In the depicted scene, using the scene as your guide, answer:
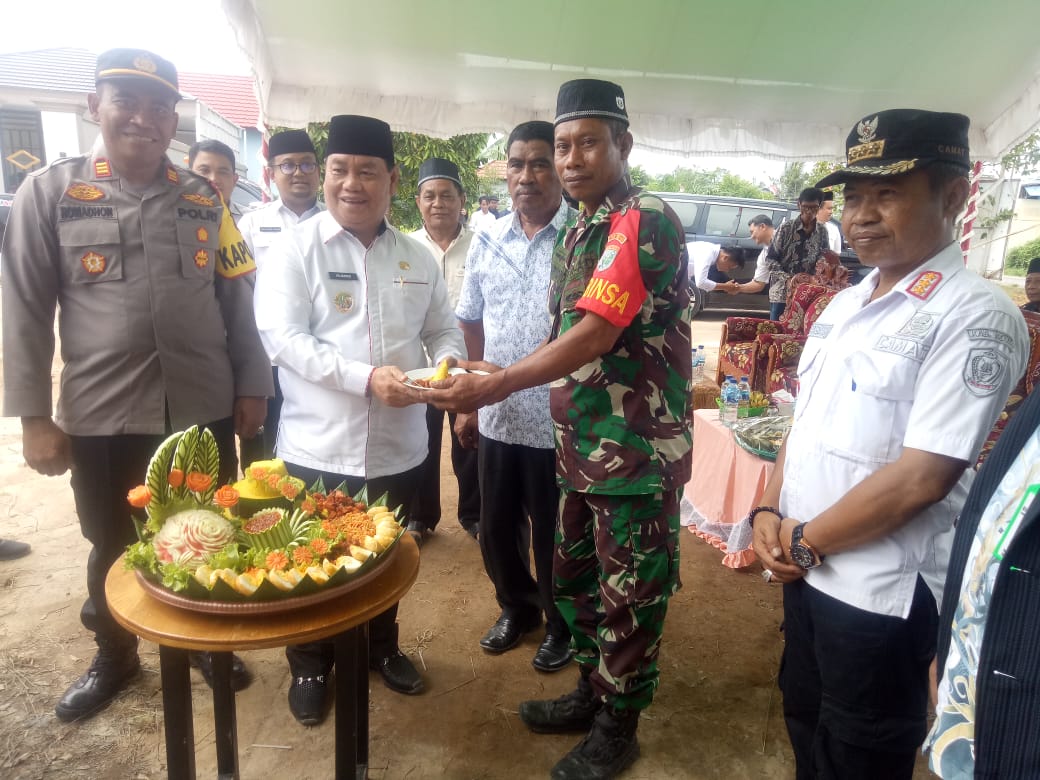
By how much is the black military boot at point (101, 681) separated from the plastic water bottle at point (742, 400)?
3014mm

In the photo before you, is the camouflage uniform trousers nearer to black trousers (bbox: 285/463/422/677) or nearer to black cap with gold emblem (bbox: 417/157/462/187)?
black trousers (bbox: 285/463/422/677)

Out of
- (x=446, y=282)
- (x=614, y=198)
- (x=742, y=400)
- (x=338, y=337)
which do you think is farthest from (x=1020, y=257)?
(x=338, y=337)

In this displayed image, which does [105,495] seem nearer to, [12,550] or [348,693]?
[348,693]

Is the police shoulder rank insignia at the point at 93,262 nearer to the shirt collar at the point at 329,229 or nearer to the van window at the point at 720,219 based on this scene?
the shirt collar at the point at 329,229

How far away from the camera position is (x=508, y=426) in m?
2.61

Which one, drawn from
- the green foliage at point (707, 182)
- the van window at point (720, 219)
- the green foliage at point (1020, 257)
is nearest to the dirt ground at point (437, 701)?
the van window at point (720, 219)

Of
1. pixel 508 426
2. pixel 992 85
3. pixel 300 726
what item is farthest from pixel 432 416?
pixel 992 85

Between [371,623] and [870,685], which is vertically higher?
[870,685]

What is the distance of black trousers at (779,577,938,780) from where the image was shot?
1.45 m

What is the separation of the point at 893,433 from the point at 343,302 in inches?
67.8

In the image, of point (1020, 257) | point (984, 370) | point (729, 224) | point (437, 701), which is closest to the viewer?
point (984, 370)

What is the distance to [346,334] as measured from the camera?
227 cm

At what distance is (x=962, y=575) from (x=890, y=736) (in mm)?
615

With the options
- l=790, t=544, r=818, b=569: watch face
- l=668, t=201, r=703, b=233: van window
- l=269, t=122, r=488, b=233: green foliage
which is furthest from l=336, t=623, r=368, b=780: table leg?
l=668, t=201, r=703, b=233: van window
